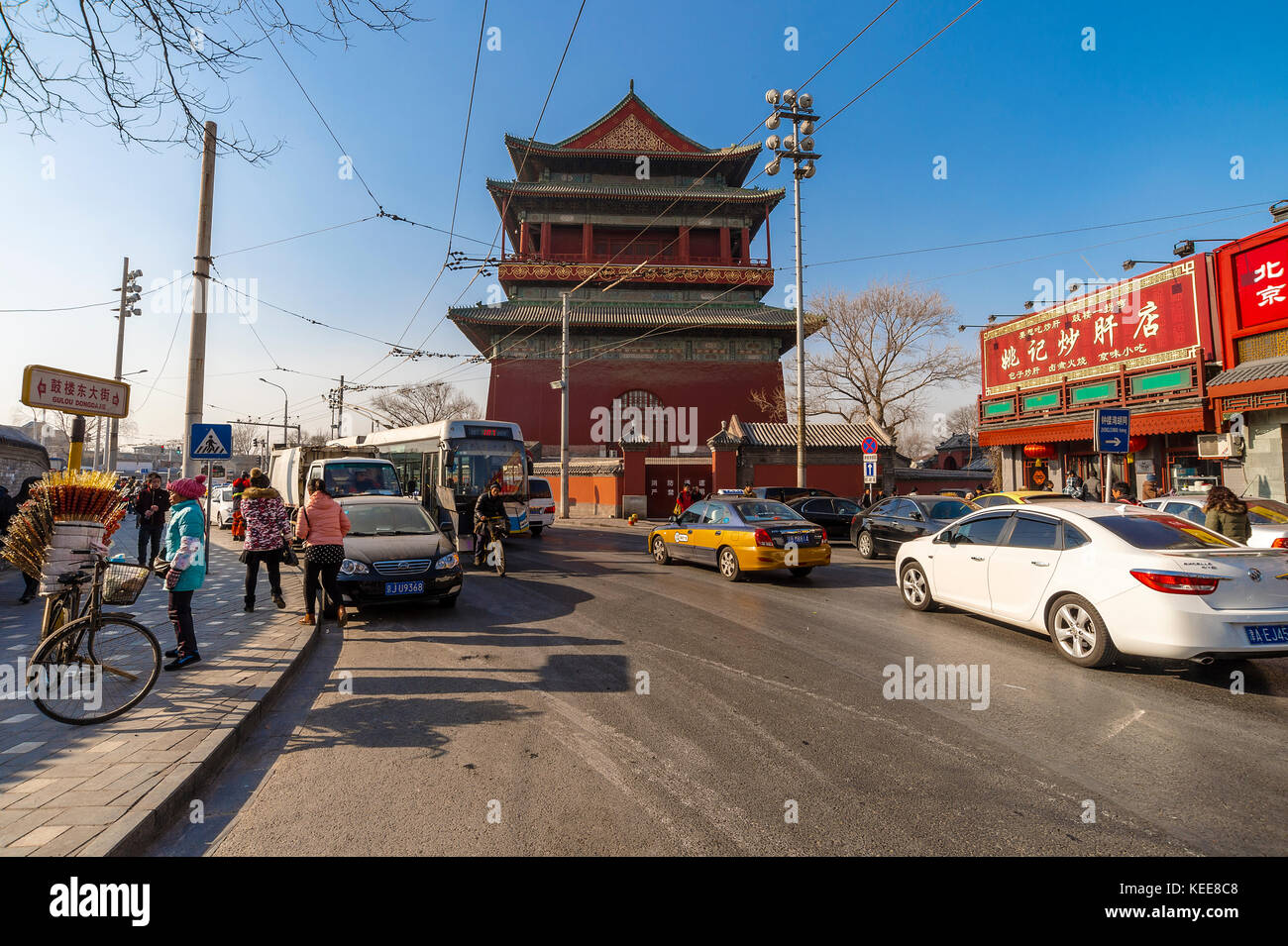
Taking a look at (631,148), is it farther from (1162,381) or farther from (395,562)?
(395,562)

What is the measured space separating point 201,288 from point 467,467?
7.44 metres

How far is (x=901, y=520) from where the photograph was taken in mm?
13914

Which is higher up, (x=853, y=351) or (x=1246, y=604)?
(x=853, y=351)

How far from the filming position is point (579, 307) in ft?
124

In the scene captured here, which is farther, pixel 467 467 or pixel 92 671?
pixel 467 467

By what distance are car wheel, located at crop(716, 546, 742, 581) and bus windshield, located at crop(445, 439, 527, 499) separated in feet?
21.5

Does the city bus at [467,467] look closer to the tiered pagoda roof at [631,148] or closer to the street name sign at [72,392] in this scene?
the street name sign at [72,392]

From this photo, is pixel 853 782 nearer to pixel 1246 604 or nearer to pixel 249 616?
pixel 1246 604

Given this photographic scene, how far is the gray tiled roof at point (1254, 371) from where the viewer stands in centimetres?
1442

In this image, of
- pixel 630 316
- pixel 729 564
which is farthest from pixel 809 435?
pixel 729 564

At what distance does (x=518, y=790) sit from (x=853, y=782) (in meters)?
1.81

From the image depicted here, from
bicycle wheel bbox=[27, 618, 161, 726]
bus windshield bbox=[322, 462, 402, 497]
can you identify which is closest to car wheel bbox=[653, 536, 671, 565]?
bus windshield bbox=[322, 462, 402, 497]
